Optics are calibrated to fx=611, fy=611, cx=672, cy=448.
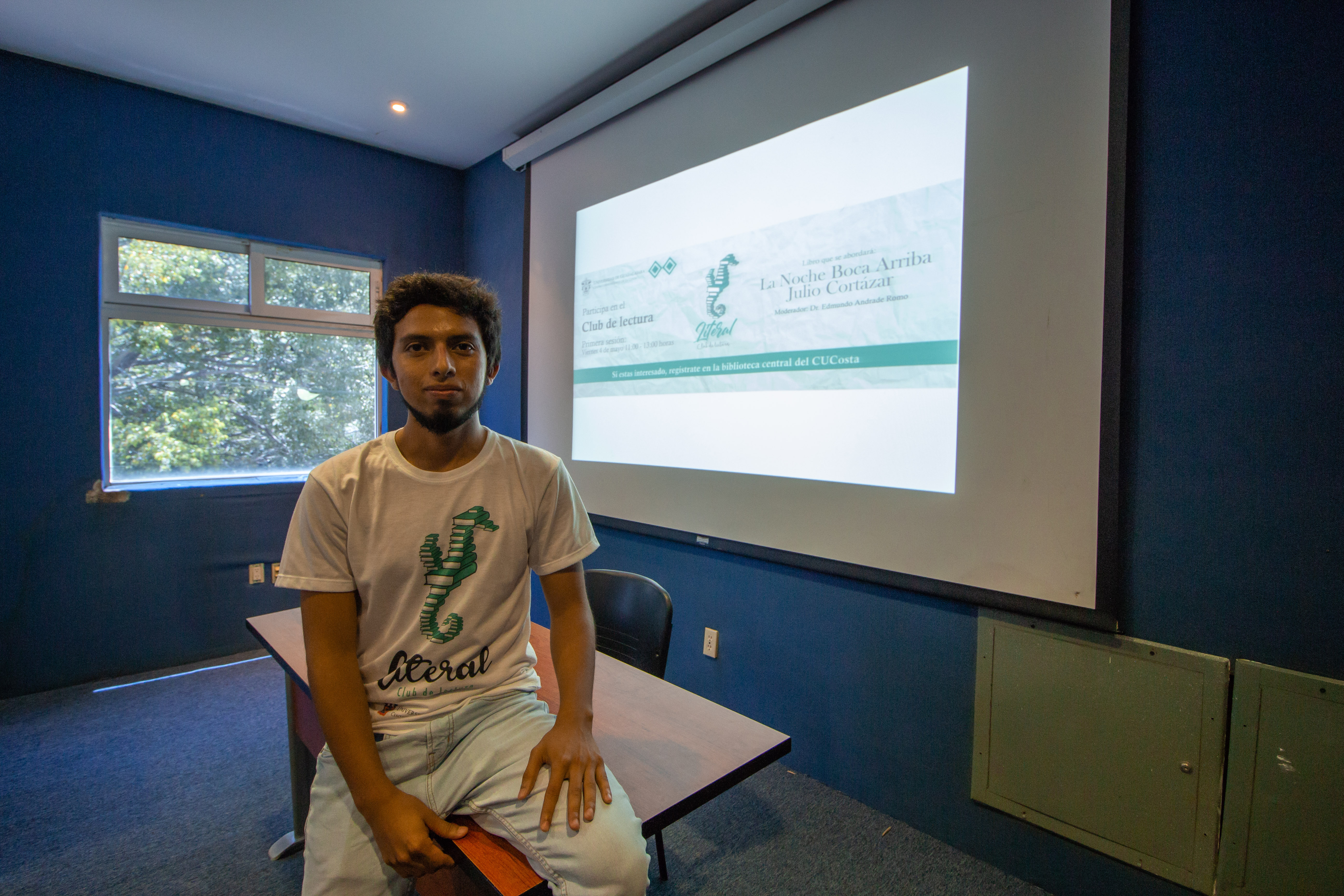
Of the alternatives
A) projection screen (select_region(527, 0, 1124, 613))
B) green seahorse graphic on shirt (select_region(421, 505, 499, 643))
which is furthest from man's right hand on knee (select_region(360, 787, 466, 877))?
projection screen (select_region(527, 0, 1124, 613))

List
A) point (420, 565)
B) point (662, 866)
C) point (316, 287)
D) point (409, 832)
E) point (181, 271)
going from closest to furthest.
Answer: point (409, 832) → point (420, 565) → point (662, 866) → point (181, 271) → point (316, 287)

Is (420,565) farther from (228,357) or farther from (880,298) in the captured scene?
(228,357)

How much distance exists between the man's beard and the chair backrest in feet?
2.33

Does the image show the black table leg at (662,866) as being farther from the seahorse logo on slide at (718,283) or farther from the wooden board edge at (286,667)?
the seahorse logo on slide at (718,283)

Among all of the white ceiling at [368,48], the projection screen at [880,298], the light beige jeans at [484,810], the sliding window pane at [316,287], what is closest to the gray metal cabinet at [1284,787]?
the projection screen at [880,298]

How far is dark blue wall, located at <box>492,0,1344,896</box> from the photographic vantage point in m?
1.27

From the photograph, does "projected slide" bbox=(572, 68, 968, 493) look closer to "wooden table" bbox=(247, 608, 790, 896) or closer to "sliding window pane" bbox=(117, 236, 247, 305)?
"wooden table" bbox=(247, 608, 790, 896)

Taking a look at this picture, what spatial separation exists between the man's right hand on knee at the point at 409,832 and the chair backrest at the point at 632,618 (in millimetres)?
702

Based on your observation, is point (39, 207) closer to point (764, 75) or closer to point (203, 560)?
point (203, 560)

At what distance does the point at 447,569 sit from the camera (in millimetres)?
1026

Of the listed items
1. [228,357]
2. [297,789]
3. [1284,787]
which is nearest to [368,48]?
[228,357]

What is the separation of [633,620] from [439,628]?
781 millimetres

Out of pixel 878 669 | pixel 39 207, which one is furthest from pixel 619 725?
pixel 39 207

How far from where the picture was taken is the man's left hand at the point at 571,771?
2.65 feet
